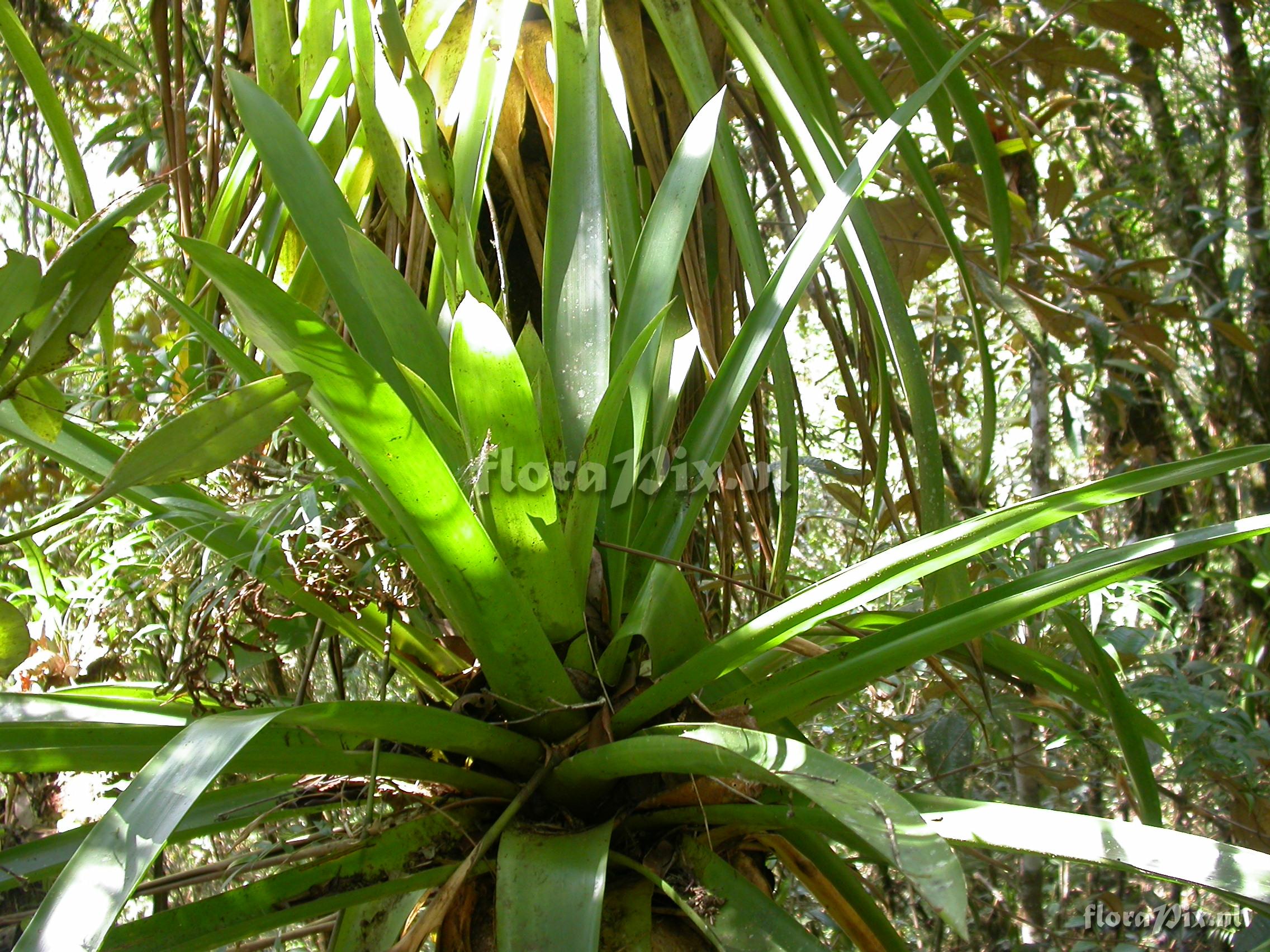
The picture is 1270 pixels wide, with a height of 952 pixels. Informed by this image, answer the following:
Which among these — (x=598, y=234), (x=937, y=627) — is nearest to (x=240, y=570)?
(x=598, y=234)

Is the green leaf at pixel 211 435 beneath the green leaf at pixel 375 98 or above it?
beneath

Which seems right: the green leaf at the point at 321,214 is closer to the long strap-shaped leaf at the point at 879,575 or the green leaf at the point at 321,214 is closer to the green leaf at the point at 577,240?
the green leaf at the point at 577,240

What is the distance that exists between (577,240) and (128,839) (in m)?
0.54

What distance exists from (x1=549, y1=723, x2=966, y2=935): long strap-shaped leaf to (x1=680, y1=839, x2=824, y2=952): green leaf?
7 cm

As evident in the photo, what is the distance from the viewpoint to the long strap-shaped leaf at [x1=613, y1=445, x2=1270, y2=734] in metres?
0.62

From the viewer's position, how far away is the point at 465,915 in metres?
0.62

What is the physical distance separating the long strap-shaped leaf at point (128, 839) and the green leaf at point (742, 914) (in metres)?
0.30

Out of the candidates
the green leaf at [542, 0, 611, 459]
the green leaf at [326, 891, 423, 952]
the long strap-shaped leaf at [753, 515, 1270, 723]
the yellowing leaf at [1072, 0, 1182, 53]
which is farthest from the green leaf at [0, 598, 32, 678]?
the yellowing leaf at [1072, 0, 1182, 53]

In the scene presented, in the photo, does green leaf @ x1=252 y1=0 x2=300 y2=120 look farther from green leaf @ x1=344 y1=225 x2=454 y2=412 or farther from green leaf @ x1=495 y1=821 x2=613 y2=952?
green leaf @ x1=495 y1=821 x2=613 y2=952

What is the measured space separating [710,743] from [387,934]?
28cm

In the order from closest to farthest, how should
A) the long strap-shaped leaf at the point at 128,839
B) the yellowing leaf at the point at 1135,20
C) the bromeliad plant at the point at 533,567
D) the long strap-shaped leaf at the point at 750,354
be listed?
1. the long strap-shaped leaf at the point at 128,839
2. the bromeliad plant at the point at 533,567
3. the long strap-shaped leaf at the point at 750,354
4. the yellowing leaf at the point at 1135,20

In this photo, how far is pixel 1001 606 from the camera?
1.94ft

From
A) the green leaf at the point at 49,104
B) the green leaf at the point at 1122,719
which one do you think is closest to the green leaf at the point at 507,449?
the green leaf at the point at 1122,719

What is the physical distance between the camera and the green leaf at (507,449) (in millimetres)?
570
